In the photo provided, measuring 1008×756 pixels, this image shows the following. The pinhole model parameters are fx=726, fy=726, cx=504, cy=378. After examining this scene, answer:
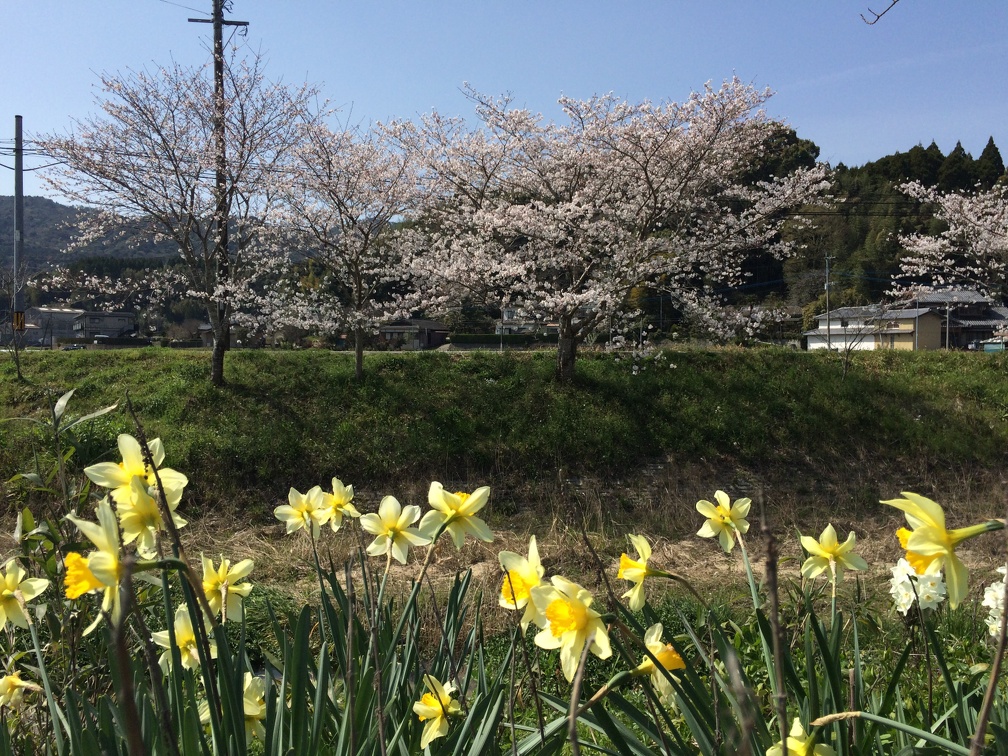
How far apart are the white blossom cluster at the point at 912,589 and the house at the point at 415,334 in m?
22.9

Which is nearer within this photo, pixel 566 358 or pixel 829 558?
pixel 829 558

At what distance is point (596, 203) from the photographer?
11.0m

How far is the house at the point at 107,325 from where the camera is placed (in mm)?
35681

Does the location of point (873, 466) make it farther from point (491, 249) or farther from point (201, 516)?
point (201, 516)

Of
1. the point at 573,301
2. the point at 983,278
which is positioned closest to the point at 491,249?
the point at 573,301

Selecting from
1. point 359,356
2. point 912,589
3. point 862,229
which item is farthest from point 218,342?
point 862,229

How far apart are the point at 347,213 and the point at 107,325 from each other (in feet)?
108

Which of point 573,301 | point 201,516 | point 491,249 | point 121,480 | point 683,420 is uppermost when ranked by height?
point 491,249

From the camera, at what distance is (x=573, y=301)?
401 inches

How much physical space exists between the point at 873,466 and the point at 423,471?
626 cm

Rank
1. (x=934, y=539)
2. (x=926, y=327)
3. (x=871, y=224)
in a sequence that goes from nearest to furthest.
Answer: (x=934, y=539), (x=926, y=327), (x=871, y=224)

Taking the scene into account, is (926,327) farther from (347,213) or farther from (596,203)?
(347,213)

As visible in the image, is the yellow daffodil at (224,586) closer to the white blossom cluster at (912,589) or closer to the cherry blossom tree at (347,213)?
the white blossom cluster at (912,589)

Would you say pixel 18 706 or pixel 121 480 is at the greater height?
pixel 121 480
